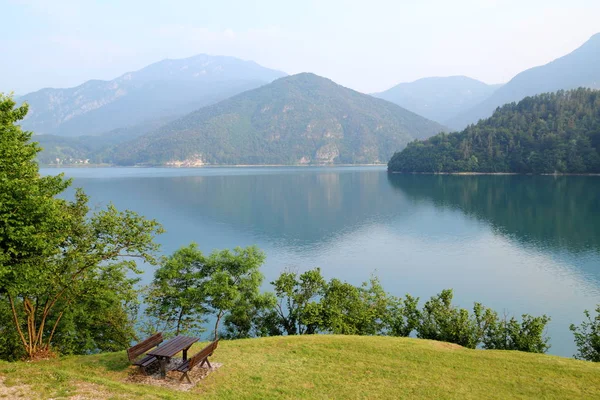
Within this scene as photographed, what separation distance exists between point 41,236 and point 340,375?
451 inches

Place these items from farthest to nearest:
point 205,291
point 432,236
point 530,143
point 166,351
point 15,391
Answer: point 530,143 < point 432,236 < point 205,291 < point 166,351 < point 15,391

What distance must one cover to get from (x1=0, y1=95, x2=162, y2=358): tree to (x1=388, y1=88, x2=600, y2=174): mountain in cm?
17424

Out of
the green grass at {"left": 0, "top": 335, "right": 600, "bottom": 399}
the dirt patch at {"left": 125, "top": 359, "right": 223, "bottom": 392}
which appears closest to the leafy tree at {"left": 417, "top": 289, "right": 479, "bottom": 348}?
the green grass at {"left": 0, "top": 335, "right": 600, "bottom": 399}

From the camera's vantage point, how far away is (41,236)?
13.3m

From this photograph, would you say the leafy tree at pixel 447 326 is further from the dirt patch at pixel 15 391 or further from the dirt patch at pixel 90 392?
the dirt patch at pixel 15 391

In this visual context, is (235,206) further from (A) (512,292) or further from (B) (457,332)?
(B) (457,332)

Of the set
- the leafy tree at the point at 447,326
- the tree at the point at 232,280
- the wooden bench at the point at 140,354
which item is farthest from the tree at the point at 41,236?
the leafy tree at the point at 447,326

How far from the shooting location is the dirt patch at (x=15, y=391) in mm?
11086

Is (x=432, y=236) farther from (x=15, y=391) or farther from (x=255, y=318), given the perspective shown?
(x=15, y=391)

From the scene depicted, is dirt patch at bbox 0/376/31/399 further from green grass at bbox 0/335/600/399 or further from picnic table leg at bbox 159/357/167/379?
picnic table leg at bbox 159/357/167/379

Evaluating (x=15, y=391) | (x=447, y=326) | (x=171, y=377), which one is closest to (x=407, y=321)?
(x=447, y=326)

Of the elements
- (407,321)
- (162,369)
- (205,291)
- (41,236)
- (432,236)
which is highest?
(41,236)

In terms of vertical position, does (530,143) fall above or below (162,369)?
above

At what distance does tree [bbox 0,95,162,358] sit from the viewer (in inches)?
519
